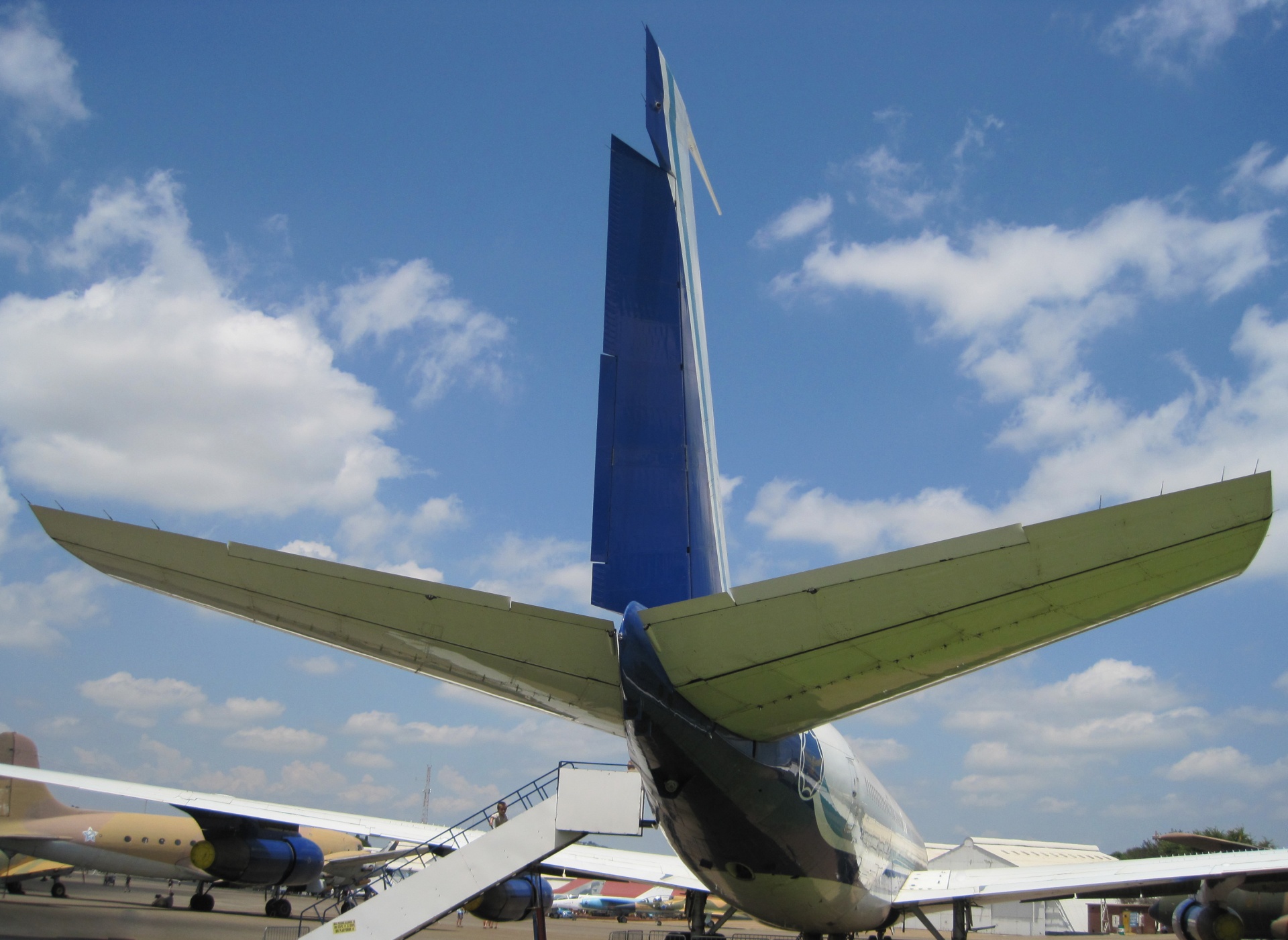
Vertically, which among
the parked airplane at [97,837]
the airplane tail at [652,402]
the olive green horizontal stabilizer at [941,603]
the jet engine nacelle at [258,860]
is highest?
the airplane tail at [652,402]

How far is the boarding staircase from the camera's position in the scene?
9.36 metres

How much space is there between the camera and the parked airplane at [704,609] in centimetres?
457

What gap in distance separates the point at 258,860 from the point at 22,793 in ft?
76.8

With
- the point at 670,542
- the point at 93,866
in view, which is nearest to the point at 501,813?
the point at 670,542

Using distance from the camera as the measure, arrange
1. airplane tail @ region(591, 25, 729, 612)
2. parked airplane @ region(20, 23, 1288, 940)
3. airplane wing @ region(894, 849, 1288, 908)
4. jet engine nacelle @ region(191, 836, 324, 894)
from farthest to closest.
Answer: jet engine nacelle @ region(191, 836, 324, 894) → airplane wing @ region(894, 849, 1288, 908) → airplane tail @ region(591, 25, 729, 612) → parked airplane @ region(20, 23, 1288, 940)

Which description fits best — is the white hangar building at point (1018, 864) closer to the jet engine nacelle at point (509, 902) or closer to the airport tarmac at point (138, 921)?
the airport tarmac at point (138, 921)

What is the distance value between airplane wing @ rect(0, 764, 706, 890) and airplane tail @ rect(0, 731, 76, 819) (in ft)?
57.7

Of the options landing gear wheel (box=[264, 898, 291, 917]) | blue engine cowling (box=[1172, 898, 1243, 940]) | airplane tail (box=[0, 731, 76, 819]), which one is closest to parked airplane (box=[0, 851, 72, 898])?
airplane tail (box=[0, 731, 76, 819])

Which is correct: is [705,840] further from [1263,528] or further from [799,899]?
[1263,528]

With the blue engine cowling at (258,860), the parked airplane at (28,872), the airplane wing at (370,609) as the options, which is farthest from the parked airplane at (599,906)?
the airplane wing at (370,609)

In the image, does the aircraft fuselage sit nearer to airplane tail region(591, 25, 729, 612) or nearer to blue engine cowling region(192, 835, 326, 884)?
airplane tail region(591, 25, 729, 612)

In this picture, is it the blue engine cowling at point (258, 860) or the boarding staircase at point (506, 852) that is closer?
the boarding staircase at point (506, 852)

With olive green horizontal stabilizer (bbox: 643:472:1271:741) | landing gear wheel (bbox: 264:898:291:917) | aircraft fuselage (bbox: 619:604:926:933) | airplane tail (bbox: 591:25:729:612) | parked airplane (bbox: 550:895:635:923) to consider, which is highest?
airplane tail (bbox: 591:25:729:612)

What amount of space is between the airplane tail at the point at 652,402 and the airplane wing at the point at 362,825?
22.2 feet
